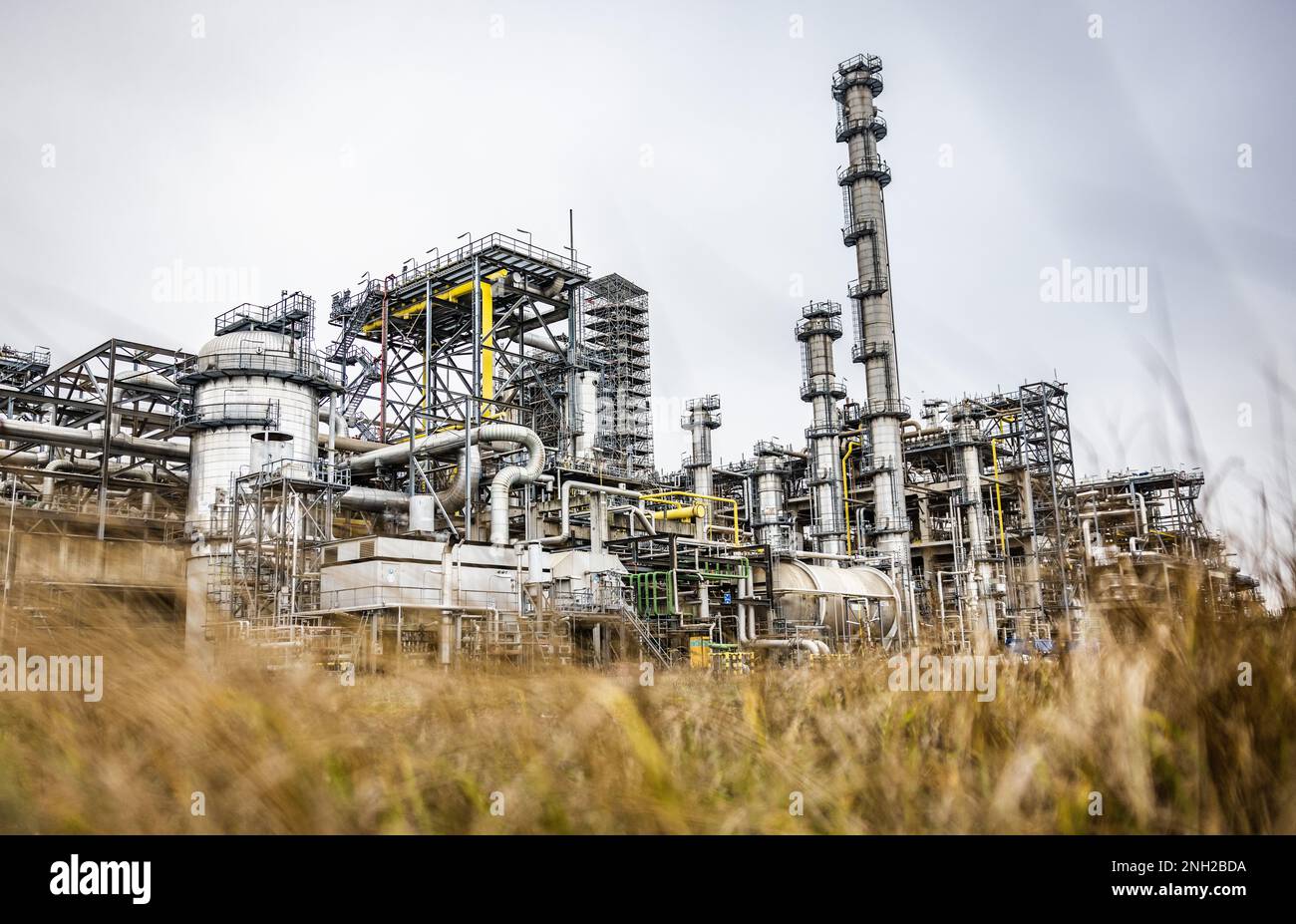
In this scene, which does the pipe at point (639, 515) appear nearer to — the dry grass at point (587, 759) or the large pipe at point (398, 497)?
the large pipe at point (398, 497)

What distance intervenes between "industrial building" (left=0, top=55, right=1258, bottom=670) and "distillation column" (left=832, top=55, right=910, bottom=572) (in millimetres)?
129

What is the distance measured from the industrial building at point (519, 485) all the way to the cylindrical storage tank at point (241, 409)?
10cm

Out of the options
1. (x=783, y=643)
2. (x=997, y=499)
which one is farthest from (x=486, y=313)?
(x=997, y=499)

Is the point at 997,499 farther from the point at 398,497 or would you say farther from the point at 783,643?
the point at 398,497

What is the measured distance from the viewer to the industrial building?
2852 cm

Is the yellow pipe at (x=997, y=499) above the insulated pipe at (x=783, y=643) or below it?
above

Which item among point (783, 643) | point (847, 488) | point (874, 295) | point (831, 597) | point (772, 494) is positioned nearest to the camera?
point (783, 643)

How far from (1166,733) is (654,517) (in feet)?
125

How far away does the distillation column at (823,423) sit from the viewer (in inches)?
1939

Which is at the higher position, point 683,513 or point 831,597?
point 683,513

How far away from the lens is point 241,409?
32.8 meters

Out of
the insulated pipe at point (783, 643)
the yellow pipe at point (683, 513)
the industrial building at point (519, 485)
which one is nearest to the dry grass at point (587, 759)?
the industrial building at point (519, 485)

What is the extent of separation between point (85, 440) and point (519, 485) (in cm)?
1540
